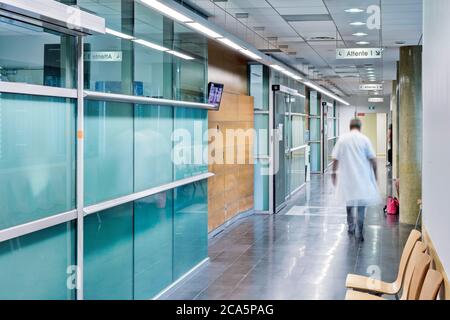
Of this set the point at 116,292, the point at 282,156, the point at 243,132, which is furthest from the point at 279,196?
the point at 116,292

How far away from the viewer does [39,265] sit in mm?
4047

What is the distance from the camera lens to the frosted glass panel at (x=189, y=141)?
6977 mm

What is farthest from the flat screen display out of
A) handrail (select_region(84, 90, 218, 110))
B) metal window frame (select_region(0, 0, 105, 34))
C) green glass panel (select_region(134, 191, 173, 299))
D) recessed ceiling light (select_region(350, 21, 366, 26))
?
metal window frame (select_region(0, 0, 105, 34))

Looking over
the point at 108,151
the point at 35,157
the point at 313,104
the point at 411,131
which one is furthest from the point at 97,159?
the point at 313,104

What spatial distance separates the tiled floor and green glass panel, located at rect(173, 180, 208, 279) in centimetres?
21

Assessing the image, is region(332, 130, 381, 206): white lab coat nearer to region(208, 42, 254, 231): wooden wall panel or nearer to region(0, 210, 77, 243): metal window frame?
region(208, 42, 254, 231): wooden wall panel

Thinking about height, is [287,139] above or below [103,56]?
below

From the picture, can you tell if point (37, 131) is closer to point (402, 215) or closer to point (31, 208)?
point (31, 208)

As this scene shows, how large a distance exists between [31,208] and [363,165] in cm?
522

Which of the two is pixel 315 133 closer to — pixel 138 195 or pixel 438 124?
pixel 138 195

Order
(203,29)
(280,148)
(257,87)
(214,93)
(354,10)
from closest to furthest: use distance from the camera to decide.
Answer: (203,29), (354,10), (214,93), (257,87), (280,148)

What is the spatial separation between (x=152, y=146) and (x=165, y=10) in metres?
1.67

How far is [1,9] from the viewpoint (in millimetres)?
3443

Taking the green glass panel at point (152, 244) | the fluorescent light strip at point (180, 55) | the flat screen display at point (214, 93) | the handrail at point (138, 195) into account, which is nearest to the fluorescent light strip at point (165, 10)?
the fluorescent light strip at point (180, 55)
